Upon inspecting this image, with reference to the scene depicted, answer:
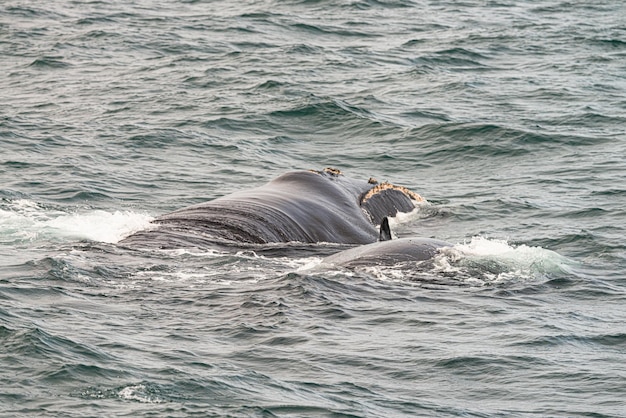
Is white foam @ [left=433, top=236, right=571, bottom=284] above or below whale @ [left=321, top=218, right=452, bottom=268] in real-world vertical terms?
below

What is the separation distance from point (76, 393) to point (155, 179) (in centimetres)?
1480

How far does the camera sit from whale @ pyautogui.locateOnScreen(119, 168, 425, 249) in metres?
19.9

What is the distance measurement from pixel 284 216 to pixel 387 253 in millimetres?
2966

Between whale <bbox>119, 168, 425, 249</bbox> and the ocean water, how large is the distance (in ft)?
2.13

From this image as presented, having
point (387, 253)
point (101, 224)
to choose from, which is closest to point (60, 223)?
point (101, 224)

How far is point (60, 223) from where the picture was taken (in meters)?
22.1

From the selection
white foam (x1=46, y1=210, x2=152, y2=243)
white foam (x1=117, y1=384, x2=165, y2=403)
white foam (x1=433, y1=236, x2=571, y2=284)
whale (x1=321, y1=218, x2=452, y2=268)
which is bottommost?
white foam (x1=46, y1=210, x2=152, y2=243)

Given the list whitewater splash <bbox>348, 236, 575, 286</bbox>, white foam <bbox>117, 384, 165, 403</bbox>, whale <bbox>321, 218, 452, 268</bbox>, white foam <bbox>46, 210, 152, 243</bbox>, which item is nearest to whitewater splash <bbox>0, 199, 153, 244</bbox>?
white foam <bbox>46, 210, 152, 243</bbox>

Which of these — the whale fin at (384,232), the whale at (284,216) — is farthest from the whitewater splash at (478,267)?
the whale at (284,216)

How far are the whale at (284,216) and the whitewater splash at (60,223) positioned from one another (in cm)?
83

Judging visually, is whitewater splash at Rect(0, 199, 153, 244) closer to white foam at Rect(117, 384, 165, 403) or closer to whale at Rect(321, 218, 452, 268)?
whale at Rect(321, 218, 452, 268)

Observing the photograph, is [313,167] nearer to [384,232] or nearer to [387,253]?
[384,232]

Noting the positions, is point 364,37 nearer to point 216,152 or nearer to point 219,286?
point 216,152

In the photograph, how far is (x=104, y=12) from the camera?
4722 cm
